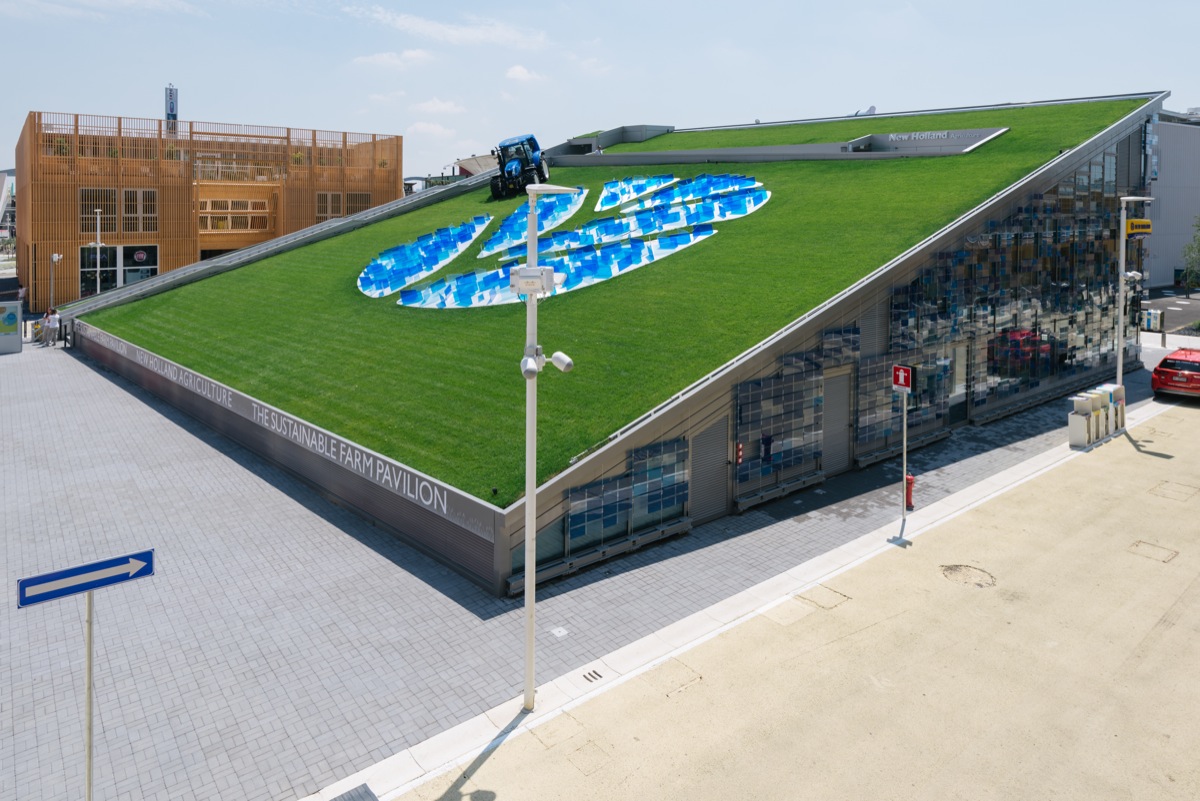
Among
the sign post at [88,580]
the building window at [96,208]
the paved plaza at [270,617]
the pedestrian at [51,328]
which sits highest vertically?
the building window at [96,208]

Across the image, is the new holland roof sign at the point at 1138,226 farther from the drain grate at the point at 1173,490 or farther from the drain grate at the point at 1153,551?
the drain grate at the point at 1153,551

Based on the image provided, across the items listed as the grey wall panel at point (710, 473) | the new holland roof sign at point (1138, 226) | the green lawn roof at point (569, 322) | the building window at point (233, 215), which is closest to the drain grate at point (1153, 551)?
the grey wall panel at point (710, 473)

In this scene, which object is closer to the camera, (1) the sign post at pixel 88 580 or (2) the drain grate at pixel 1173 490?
(1) the sign post at pixel 88 580

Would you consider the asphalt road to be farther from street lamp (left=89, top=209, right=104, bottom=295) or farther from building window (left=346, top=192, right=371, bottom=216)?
street lamp (left=89, top=209, right=104, bottom=295)

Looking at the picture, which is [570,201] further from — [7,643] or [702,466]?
→ [7,643]

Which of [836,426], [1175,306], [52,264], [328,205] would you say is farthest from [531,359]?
[1175,306]

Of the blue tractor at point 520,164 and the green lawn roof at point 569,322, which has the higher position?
the blue tractor at point 520,164

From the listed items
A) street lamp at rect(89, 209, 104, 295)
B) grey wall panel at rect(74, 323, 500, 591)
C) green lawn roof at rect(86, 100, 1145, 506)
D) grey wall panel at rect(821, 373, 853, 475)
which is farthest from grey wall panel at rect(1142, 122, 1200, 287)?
street lamp at rect(89, 209, 104, 295)
